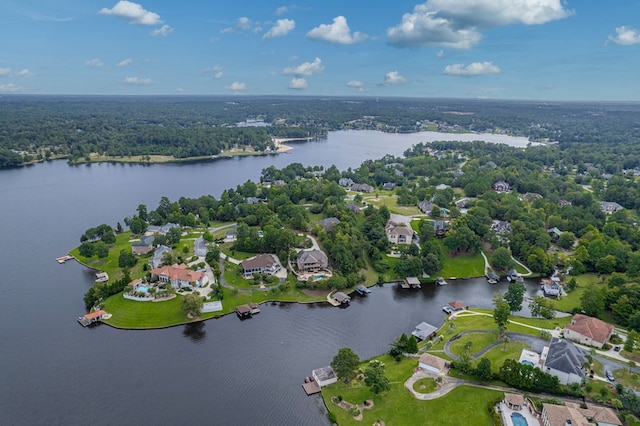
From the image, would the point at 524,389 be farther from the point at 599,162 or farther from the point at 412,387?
the point at 599,162

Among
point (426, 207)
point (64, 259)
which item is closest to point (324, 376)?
point (64, 259)

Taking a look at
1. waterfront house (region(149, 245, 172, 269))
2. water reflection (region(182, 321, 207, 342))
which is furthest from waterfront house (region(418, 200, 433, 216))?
water reflection (region(182, 321, 207, 342))

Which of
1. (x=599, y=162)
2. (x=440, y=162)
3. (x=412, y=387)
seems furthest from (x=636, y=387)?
(x=599, y=162)

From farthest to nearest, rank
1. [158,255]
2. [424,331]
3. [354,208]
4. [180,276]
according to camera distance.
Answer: [354,208], [158,255], [180,276], [424,331]

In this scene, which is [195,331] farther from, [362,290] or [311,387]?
[362,290]

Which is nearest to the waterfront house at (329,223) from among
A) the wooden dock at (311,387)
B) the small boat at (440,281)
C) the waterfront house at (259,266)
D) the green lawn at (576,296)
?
the waterfront house at (259,266)
